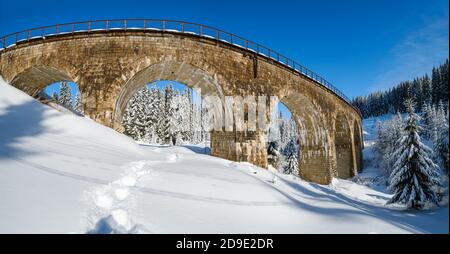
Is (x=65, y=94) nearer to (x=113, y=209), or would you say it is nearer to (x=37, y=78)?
(x=37, y=78)

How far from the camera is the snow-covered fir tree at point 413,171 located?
30.8 ft

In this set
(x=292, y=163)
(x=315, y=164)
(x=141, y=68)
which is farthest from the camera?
(x=292, y=163)

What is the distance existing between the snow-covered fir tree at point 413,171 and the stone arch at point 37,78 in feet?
58.7

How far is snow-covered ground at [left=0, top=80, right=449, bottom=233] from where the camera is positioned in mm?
4067

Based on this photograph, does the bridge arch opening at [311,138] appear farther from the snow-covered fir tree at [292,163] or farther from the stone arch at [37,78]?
the stone arch at [37,78]

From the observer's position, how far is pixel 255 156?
17031mm

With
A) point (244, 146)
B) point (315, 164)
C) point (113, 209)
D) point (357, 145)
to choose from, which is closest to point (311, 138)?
point (315, 164)

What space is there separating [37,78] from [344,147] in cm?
3198

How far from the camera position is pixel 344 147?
31.1m

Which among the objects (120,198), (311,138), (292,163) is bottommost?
(292,163)

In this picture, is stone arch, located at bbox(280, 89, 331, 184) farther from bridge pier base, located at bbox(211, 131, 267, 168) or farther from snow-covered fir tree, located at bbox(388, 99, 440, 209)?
snow-covered fir tree, located at bbox(388, 99, 440, 209)
